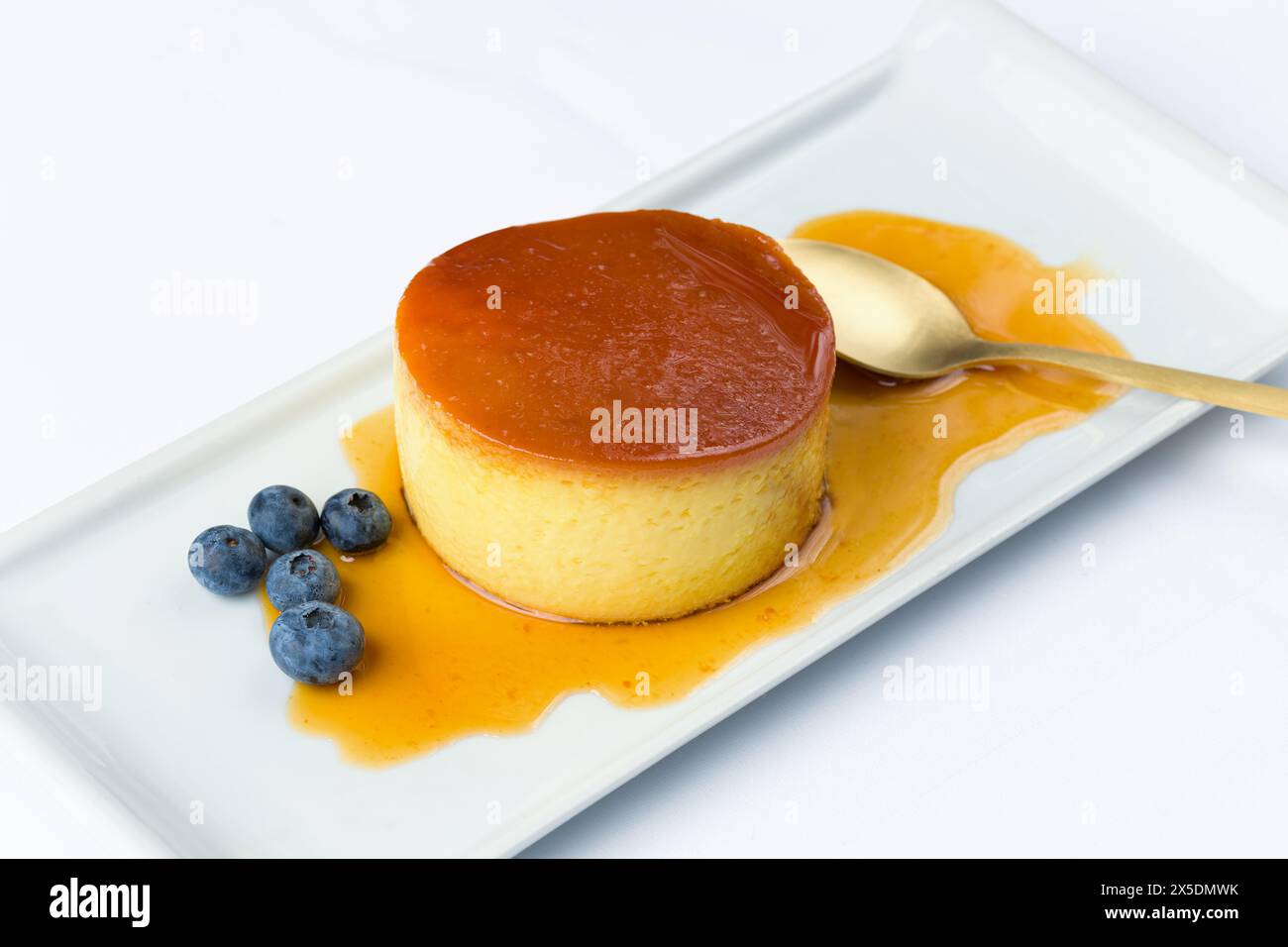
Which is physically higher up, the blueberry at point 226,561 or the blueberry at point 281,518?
the blueberry at point 281,518

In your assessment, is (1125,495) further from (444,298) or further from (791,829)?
(444,298)

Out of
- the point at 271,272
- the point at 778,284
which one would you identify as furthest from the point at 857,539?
the point at 271,272

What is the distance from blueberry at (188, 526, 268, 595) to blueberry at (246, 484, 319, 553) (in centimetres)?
4

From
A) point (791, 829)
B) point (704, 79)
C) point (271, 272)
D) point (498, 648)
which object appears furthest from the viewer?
point (704, 79)

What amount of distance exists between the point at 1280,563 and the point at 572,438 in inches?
57.3

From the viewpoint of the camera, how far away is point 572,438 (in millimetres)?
3053

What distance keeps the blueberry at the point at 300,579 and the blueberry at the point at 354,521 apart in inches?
3.6

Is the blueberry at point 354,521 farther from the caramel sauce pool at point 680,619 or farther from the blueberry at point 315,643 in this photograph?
the blueberry at point 315,643

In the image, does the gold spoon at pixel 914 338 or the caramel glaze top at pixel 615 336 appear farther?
the gold spoon at pixel 914 338

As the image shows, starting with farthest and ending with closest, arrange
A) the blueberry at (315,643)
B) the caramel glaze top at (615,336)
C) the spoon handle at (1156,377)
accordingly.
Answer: the spoon handle at (1156,377)
the caramel glaze top at (615,336)
the blueberry at (315,643)

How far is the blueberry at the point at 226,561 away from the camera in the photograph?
314cm

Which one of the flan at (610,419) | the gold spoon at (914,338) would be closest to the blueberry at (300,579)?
the flan at (610,419)

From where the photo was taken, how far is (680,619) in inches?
128

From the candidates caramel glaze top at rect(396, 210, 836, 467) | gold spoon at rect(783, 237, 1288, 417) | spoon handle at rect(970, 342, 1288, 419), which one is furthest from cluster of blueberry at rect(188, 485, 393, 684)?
spoon handle at rect(970, 342, 1288, 419)
